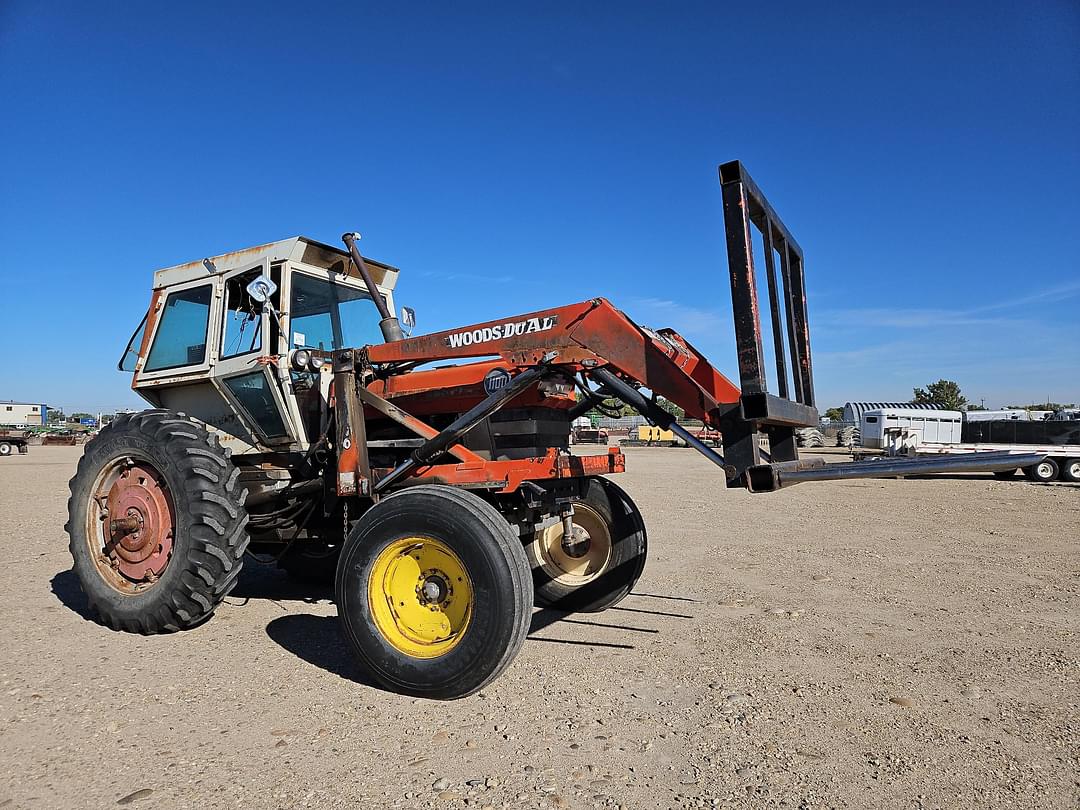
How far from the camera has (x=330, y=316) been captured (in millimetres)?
6391

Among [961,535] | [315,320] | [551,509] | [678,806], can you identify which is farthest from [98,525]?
[961,535]

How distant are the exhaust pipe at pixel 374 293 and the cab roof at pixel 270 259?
0.12 metres

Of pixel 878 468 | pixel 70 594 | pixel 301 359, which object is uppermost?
pixel 301 359

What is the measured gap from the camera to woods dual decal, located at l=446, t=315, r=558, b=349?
4766 mm

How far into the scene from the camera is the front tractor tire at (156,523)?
4953mm

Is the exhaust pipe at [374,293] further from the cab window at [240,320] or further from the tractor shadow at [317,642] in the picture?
the tractor shadow at [317,642]

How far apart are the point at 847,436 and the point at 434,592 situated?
47.6 m

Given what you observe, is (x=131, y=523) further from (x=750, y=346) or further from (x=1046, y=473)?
(x=1046, y=473)

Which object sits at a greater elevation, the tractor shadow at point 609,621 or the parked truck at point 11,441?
the parked truck at point 11,441

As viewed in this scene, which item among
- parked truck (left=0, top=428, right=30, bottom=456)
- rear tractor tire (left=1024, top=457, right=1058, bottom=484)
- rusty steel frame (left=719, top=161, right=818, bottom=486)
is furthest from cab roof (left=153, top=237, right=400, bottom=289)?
parked truck (left=0, top=428, right=30, bottom=456)

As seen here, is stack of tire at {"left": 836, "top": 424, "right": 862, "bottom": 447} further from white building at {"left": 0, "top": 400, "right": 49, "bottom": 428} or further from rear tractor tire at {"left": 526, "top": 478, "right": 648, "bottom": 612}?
white building at {"left": 0, "top": 400, "right": 49, "bottom": 428}

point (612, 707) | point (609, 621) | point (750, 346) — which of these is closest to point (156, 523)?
point (609, 621)

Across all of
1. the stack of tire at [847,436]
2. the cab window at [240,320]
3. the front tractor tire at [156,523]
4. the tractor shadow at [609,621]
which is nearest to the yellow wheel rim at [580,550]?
the tractor shadow at [609,621]

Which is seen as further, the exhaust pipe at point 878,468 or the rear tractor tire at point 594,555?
the rear tractor tire at point 594,555
